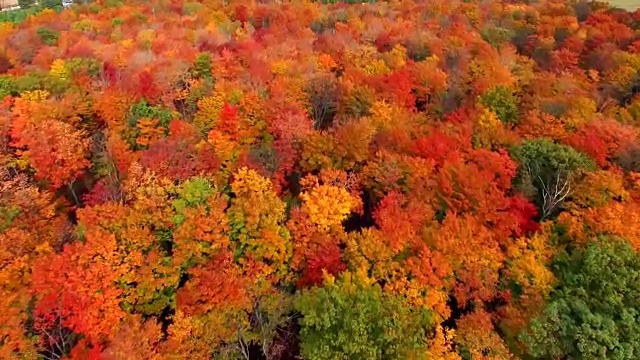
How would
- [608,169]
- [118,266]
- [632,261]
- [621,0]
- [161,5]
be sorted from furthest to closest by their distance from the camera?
[161,5]
[621,0]
[608,169]
[118,266]
[632,261]

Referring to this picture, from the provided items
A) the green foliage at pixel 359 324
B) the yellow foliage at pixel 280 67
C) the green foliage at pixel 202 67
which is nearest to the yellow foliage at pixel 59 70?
the green foliage at pixel 202 67

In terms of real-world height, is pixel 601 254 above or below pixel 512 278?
above

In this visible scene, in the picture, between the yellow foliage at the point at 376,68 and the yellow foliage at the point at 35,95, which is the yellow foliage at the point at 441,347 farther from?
the yellow foliage at the point at 35,95

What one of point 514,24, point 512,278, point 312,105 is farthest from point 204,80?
point 514,24

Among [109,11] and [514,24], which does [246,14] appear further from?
[514,24]

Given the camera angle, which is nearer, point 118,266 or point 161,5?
point 118,266

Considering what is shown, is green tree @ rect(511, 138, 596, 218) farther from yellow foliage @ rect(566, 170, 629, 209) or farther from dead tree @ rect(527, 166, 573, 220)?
yellow foliage @ rect(566, 170, 629, 209)

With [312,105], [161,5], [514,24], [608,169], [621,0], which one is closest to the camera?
[608,169]
